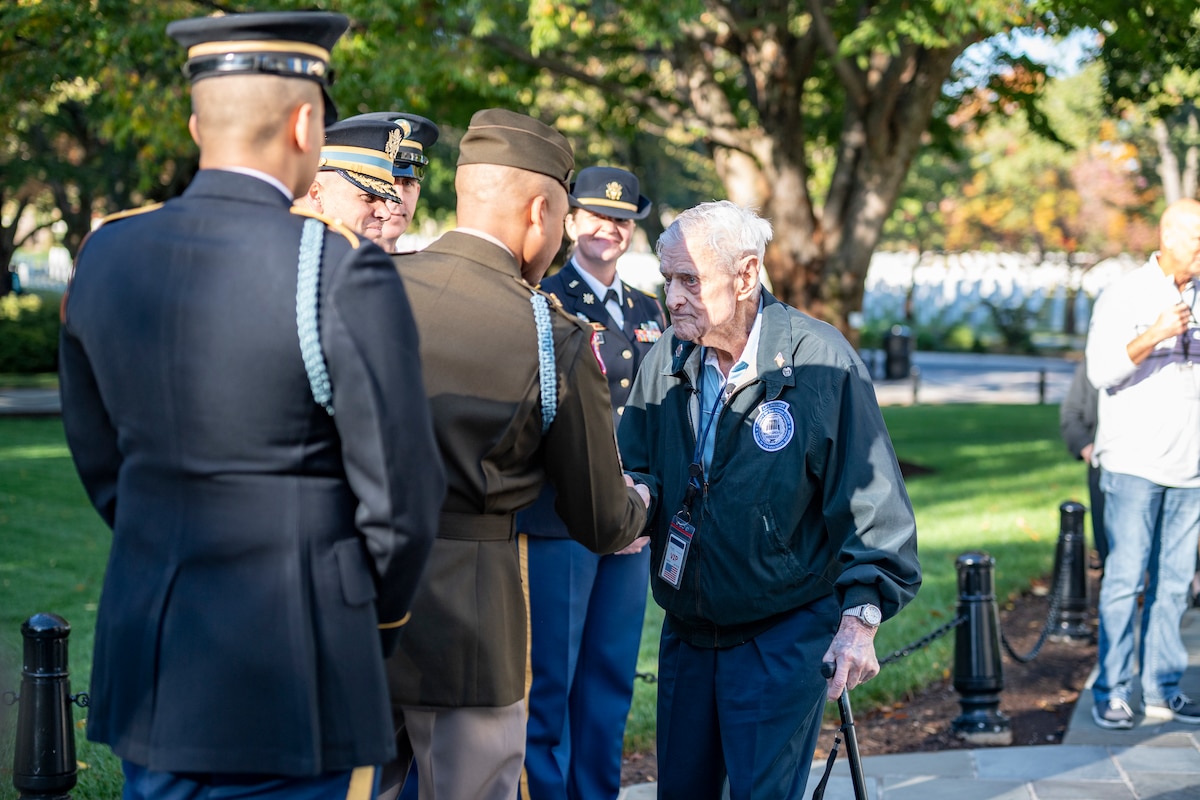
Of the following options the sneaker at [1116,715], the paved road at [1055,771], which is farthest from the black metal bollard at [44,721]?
the sneaker at [1116,715]

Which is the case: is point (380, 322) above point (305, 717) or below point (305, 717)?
above

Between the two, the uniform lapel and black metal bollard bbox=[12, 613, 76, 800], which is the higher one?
the uniform lapel

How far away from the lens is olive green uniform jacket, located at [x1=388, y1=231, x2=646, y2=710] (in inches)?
115

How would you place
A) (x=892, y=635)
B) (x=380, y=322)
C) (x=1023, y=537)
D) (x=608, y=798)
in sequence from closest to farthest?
(x=380, y=322) < (x=608, y=798) < (x=892, y=635) < (x=1023, y=537)

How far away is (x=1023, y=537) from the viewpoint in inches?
432

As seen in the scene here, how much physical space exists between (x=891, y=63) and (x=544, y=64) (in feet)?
11.8

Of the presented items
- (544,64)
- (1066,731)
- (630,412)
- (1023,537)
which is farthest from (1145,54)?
(630,412)

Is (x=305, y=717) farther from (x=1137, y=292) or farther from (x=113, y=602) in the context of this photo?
(x=1137, y=292)

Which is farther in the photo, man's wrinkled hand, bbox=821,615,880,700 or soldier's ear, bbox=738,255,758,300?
soldier's ear, bbox=738,255,758,300

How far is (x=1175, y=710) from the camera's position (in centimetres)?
631

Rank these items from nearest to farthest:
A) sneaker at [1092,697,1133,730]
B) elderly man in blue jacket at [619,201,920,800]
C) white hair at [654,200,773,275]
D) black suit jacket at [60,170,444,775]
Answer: black suit jacket at [60,170,444,775], elderly man in blue jacket at [619,201,920,800], white hair at [654,200,773,275], sneaker at [1092,697,1133,730]

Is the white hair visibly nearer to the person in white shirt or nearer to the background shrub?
the person in white shirt

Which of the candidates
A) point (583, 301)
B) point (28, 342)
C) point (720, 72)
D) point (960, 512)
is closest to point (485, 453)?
point (583, 301)

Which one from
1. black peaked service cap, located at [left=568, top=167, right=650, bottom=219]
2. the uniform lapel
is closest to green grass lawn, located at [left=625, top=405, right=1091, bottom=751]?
the uniform lapel
